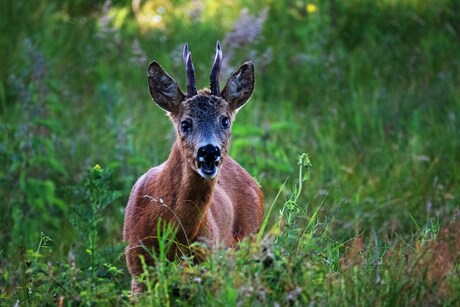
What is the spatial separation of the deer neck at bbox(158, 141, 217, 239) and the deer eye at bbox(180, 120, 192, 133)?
6.0 inches

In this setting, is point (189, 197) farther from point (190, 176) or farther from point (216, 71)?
point (216, 71)

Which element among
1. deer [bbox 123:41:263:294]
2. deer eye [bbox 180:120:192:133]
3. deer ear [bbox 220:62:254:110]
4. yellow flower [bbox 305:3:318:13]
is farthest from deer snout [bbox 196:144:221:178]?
yellow flower [bbox 305:3:318:13]

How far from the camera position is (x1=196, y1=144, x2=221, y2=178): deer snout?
19.1 ft

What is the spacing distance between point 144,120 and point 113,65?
4.94 ft

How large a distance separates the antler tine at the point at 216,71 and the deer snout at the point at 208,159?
467mm

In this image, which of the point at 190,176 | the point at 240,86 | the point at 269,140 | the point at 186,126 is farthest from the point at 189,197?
the point at 269,140

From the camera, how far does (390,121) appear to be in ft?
33.1

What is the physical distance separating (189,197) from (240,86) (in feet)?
2.92

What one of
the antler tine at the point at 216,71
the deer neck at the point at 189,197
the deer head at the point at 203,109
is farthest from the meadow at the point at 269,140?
the antler tine at the point at 216,71

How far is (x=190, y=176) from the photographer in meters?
6.02

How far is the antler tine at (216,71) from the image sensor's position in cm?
603


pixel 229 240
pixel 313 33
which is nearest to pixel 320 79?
pixel 313 33

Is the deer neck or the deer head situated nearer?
the deer head

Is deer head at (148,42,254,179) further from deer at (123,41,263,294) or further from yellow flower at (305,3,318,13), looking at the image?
yellow flower at (305,3,318,13)
